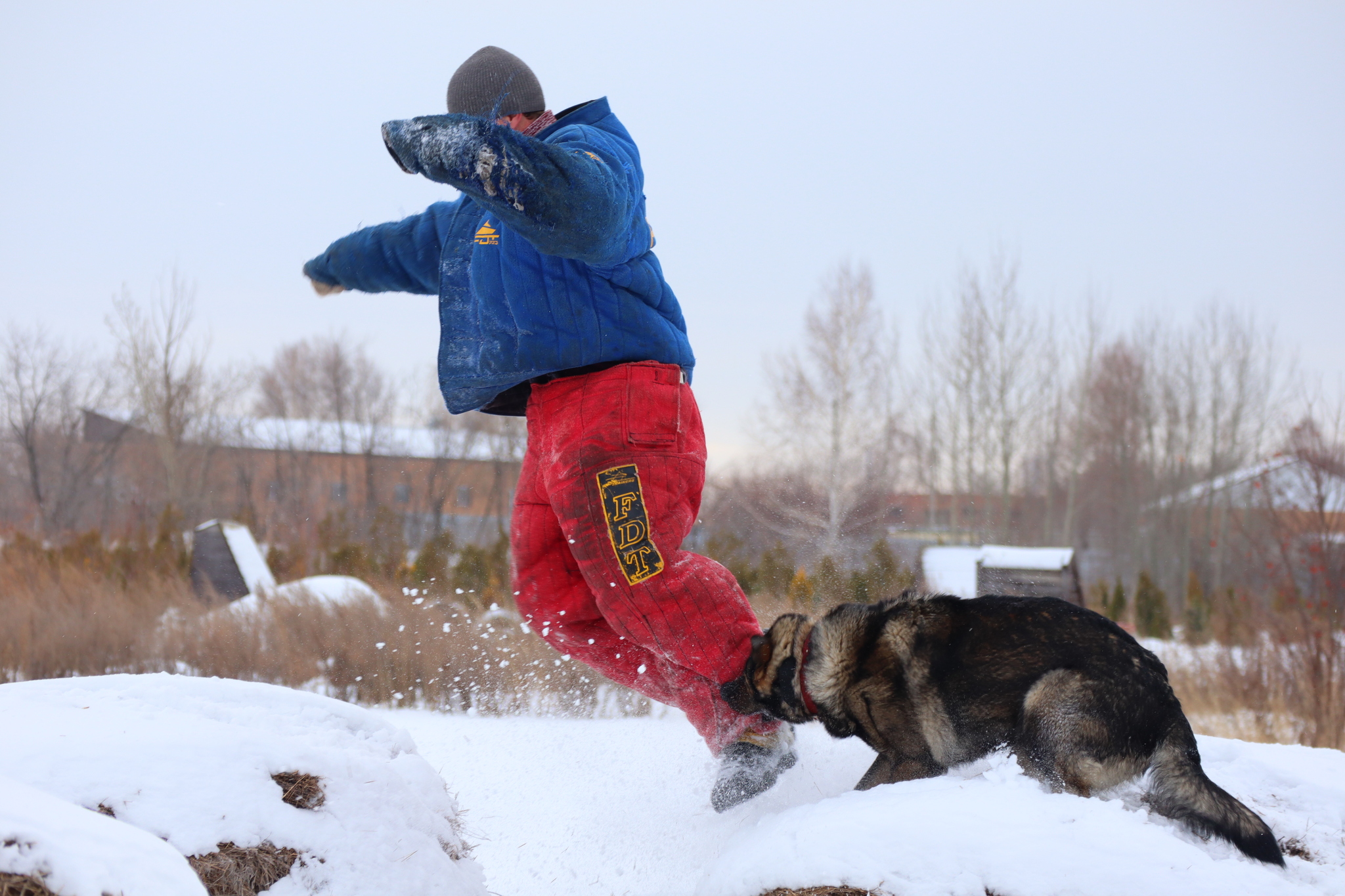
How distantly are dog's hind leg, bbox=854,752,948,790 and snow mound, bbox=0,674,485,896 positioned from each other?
41.8 inches

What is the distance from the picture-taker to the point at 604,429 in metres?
2.40

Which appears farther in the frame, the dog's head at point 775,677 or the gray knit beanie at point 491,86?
the gray knit beanie at point 491,86

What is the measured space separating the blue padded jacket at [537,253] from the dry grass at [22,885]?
4.88ft

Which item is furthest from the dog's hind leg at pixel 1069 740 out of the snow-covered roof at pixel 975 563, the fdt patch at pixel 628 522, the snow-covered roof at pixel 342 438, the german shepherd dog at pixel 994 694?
the snow-covered roof at pixel 342 438

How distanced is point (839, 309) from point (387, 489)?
1206cm

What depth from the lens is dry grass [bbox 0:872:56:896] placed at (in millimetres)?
969

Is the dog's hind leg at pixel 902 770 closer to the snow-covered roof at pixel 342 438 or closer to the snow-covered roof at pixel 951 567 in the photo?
the snow-covered roof at pixel 951 567

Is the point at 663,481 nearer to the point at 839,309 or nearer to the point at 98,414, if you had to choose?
the point at 839,309

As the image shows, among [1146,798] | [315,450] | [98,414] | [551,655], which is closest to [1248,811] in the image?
[1146,798]

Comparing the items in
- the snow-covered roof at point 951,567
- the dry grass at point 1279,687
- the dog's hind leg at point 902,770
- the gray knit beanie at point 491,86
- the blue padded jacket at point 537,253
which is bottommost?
the dry grass at point 1279,687

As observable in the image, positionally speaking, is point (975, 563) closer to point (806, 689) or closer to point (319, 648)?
point (319, 648)

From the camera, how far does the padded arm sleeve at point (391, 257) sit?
10.4 feet

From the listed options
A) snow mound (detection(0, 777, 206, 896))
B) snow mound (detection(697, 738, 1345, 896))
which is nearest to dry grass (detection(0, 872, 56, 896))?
snow mound (detection(0, 777, 206, 896))

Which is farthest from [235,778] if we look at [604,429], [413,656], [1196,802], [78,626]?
[78,626]
